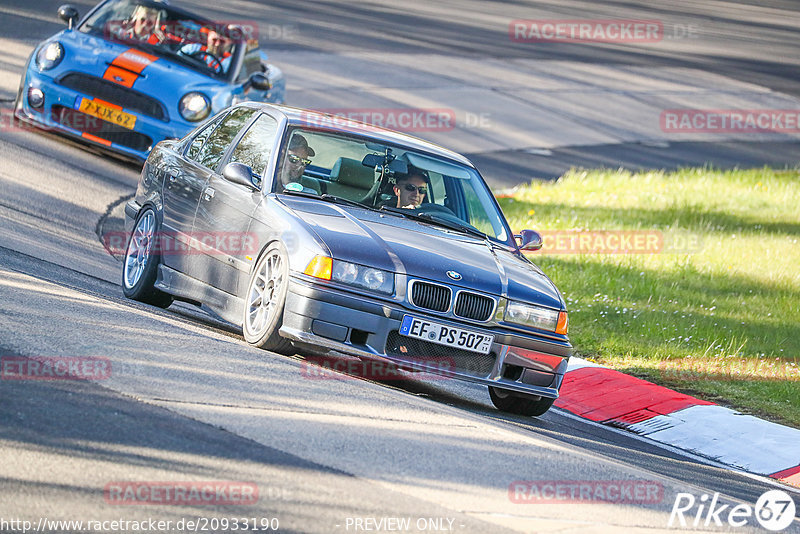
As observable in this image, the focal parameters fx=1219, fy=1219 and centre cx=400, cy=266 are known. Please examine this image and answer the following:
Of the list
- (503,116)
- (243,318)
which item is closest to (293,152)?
(243,318)

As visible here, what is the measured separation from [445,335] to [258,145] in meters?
2.26

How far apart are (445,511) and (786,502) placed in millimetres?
2769

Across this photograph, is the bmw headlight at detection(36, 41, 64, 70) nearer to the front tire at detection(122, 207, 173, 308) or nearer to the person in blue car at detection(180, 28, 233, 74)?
the person in blue car at detection(180, 28, 233, 74)

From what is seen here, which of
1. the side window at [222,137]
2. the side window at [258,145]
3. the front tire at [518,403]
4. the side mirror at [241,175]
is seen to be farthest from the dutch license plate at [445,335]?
the side window at [222,137]

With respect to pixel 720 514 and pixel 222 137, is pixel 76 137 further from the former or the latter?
pixel 720 514

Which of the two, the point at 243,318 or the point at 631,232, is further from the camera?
the point at 631,232

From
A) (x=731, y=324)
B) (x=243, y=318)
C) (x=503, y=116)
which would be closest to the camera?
(x=243, y=318)

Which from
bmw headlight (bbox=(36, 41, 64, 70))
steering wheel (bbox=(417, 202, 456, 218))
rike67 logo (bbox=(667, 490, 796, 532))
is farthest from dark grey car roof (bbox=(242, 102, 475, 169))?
bmw headlight (bbox=(36, 41, 64, 70))

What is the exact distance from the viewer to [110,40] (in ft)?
47.8

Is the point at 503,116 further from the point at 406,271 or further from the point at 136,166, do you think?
the point at 406,271

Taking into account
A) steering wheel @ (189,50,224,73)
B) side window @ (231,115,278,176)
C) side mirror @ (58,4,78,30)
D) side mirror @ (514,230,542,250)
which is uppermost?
side mirror @ (58,4,78,30)

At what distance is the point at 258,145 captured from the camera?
337 inches

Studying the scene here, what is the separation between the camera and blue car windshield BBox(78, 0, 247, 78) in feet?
48.1

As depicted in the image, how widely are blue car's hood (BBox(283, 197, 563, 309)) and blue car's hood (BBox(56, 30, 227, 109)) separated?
6.42m
